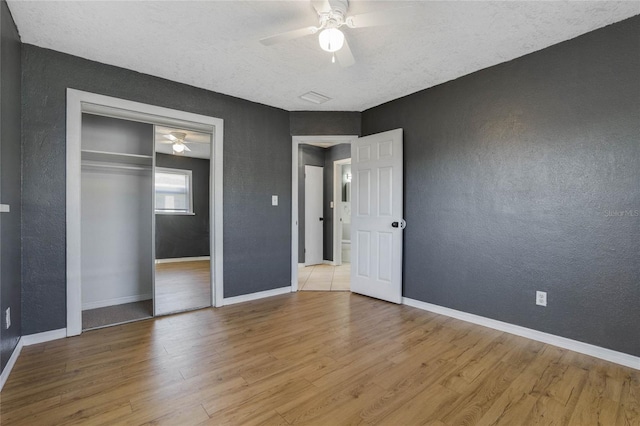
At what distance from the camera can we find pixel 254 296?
12.3ft

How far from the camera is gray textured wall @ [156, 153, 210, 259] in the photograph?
445 centimetres

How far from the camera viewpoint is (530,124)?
8.54ft

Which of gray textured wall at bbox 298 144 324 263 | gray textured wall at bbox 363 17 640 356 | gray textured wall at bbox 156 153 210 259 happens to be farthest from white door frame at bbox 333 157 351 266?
gray textured wall at bbox 363 17 640 356

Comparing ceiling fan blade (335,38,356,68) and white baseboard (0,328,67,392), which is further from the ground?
ceiling fan blade (335,38,356,68)

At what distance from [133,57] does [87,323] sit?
2505 mm

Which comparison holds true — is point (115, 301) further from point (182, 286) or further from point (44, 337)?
point (44, 337)

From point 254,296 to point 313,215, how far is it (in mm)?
2593

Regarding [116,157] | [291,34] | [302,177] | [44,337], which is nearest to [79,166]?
[116,157]

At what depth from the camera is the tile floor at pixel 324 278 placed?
170 inches

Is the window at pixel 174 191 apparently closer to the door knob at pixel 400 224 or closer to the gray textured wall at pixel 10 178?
the gray textured wall at pixel 10 178

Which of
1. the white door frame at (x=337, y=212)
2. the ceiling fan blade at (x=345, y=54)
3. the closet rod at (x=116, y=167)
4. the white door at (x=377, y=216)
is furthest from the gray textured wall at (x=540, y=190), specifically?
the closet rod at (x=116, y=167)

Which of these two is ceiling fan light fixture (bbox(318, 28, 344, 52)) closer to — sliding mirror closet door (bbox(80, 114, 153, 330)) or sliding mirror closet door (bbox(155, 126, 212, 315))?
sliding mirror closet door (bbox(80, 114, 153, 330))

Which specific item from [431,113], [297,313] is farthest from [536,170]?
[297,313]

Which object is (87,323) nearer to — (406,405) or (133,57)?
(133,57)
